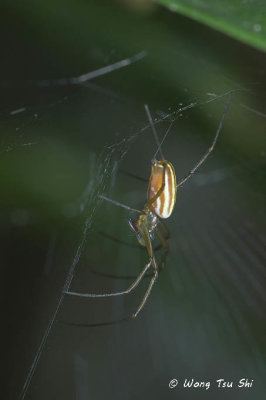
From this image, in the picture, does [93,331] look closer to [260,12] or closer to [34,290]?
[34,290]

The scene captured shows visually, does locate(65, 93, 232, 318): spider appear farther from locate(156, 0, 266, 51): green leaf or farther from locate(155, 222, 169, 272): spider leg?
locate(156, 0, 266, 51): green leaf

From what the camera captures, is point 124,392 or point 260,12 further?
point 124,392

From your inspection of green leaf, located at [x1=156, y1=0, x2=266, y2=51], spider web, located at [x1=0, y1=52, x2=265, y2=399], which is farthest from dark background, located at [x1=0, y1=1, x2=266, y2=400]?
green leaf, located at [x1=156, y1=0, x2=266, y2=51]

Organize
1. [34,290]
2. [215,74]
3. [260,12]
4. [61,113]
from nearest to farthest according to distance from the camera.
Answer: [260,12], [215,74], [61,113], [34,290]

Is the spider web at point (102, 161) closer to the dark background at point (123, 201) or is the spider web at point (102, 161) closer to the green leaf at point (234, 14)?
the dark background at point (123, 201)

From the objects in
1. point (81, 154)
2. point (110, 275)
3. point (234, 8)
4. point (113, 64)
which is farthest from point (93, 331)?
point (234, 8)

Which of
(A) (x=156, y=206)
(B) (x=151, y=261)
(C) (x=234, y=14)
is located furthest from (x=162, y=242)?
(C) (x=234, y=14)

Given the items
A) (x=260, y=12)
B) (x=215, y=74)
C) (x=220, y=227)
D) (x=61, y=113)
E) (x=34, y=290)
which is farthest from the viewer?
(x=220, y=227)
